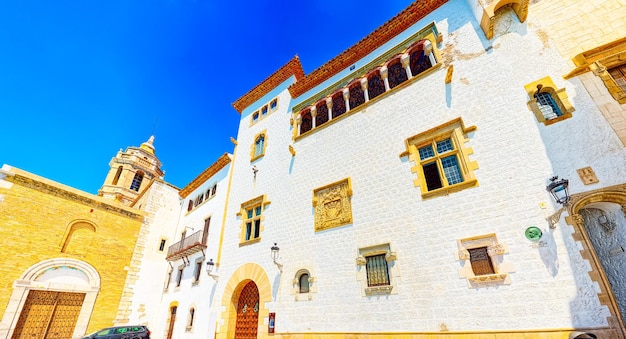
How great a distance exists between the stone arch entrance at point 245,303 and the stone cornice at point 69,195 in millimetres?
11754

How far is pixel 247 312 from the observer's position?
1039cm

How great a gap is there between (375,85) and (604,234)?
25.6ft

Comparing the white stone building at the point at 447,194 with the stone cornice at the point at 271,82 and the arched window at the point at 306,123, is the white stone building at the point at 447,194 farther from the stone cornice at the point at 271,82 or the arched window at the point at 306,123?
the stone cornice at the point at 271,82

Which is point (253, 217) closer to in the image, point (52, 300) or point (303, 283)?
point (303, 283)

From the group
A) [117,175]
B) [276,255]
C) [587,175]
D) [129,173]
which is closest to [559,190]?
[587,175]

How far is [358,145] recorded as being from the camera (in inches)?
374

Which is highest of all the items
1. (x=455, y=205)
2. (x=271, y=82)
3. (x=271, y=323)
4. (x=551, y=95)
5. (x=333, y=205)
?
(x=271, y=82)

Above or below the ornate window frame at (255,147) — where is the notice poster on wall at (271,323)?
below

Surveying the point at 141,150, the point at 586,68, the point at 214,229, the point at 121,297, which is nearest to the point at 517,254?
the point at 586,68

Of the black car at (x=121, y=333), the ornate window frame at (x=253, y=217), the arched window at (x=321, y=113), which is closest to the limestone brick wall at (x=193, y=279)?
the black car at (x=121, y=333)

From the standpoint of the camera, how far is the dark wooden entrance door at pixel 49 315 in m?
12.9

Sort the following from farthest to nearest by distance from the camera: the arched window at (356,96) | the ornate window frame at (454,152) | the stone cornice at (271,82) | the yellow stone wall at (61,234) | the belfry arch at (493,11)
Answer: the stone cornice at (271,82)
the yellow stone wall at (61,234)
the arched window at (356,96)
the belfry arch at (493,11)
the ornate window frame at (454,152)

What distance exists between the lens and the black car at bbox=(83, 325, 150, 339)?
11617 millimetres

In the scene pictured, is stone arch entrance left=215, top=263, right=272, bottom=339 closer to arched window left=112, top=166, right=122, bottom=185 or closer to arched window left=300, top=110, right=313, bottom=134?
arched window left=300, top=110, right=313, bottom=134
